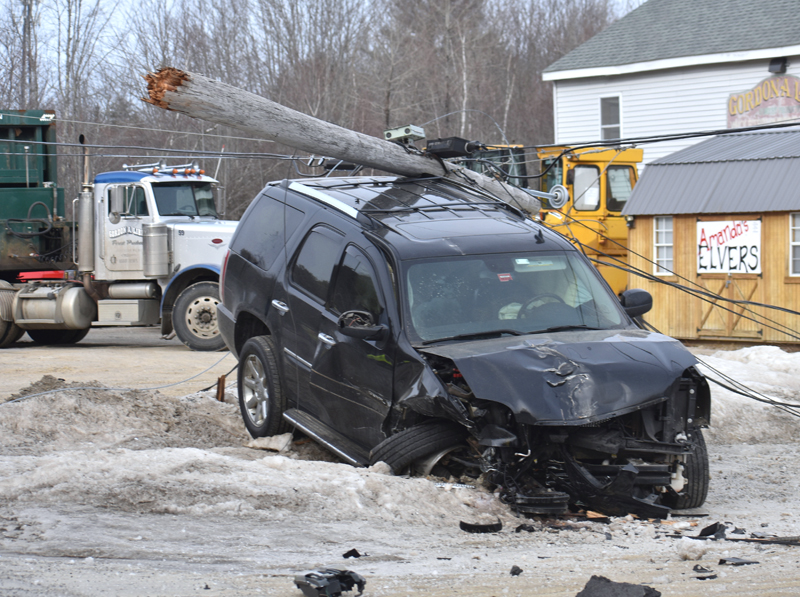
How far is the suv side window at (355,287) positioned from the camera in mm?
6684

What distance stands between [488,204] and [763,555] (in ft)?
12.7

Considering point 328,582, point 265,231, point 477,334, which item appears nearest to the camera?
point 328,582

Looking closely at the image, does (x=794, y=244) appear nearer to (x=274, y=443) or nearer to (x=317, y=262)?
(x=317, y=262)

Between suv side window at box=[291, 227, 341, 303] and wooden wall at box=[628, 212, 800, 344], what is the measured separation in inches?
362

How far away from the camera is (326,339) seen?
699 cm

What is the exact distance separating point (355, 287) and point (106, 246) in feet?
34.9

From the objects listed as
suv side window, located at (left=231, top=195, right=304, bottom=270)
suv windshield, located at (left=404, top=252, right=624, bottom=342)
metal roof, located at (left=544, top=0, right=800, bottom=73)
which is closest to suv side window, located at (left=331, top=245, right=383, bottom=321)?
suv windshield, located at (left=404, top=252, right=624, bottom=342)

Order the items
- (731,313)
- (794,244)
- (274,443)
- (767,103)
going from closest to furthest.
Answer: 1. (274,443)
2. (794,244)
3. (731,313)
4. (767,103)

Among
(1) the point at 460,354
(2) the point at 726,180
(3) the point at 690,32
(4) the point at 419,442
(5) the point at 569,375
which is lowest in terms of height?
(4) the point at 419,442

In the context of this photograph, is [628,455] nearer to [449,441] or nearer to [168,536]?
[449,441]

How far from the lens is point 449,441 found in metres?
5.90

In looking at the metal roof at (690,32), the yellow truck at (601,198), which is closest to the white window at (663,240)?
the yellow truck at (601,198)

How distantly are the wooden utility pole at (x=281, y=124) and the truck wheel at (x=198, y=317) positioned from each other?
7087 mm

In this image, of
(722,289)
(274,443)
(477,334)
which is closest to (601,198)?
(722,289)
